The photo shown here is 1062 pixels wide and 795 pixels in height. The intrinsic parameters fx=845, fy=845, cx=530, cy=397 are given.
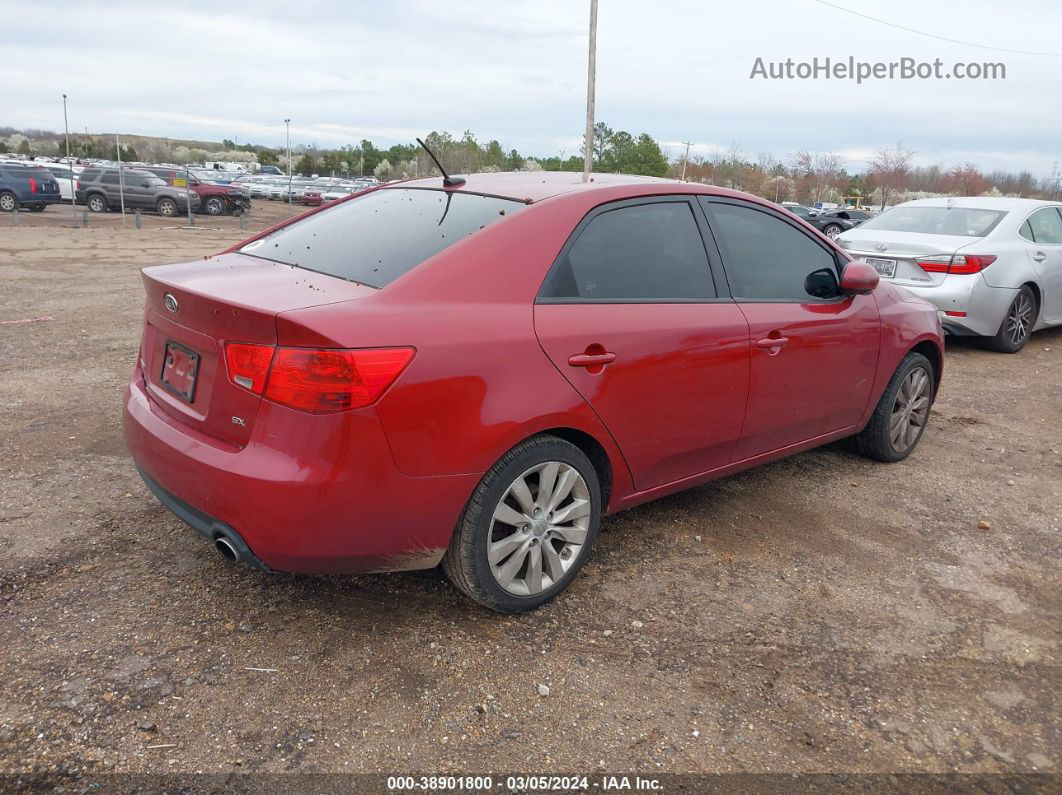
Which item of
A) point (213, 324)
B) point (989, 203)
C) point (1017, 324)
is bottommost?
point (1017, 324)

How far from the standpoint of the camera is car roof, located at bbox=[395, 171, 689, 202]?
3387mm

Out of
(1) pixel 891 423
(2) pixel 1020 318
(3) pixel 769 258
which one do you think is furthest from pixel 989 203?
(3) pixel 769 258

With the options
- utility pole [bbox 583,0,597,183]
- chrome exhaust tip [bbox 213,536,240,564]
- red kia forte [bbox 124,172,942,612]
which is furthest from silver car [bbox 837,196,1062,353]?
utility pole [bbox 583,0,597,183]

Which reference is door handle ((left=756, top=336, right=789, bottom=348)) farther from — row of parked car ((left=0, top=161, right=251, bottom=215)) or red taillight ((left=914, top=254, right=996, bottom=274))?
row of parked car ((left=0, top=161, right=251, bottom=215))

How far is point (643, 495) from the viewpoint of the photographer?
11.7 ft

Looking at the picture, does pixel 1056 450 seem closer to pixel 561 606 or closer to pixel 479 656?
pixel 561 606

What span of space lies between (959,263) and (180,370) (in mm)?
7379

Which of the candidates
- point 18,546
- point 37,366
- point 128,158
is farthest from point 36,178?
point 128,158

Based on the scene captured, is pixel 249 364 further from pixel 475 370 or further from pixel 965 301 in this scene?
pixel 965 301

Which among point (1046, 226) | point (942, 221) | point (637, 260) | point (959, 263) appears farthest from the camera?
point (1046, 226)

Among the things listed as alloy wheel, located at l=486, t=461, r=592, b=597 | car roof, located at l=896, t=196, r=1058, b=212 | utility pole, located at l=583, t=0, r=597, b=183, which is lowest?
alloy wheel, located at l=486, t=461, r=592, b=597

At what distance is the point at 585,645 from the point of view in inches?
119

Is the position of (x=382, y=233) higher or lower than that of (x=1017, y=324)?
higher

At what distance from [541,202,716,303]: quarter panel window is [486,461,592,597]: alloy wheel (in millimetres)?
687
